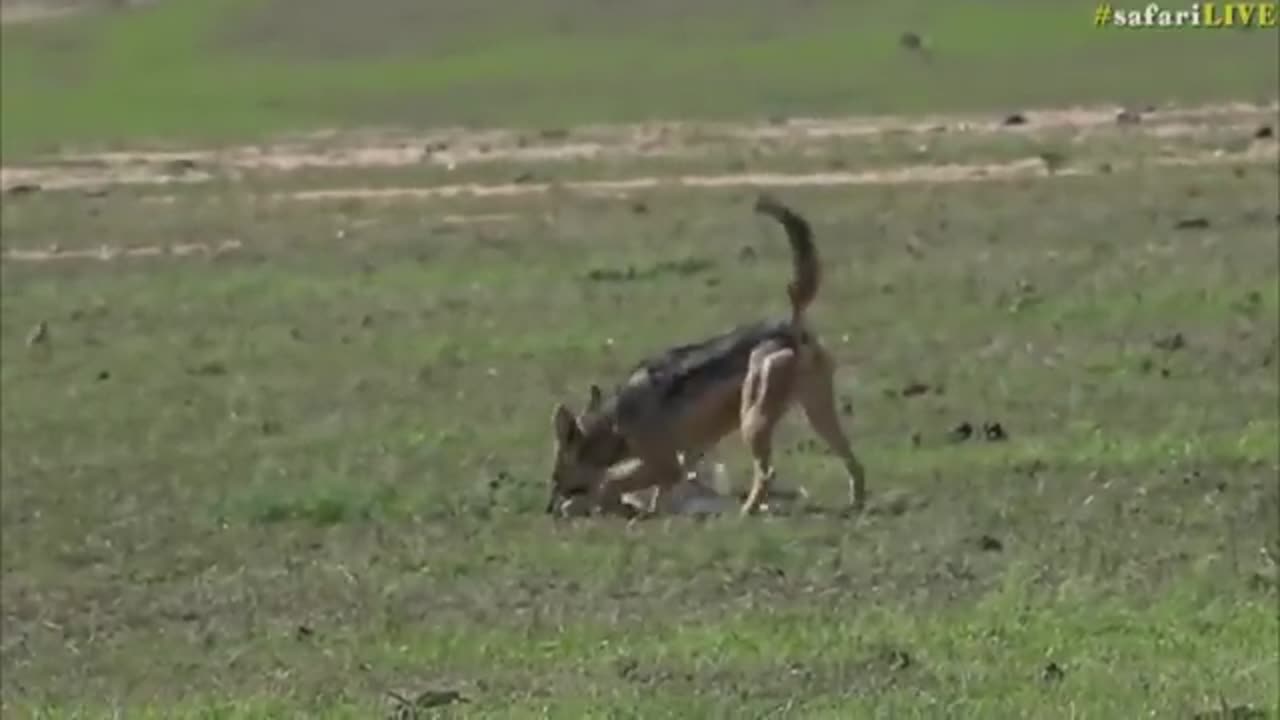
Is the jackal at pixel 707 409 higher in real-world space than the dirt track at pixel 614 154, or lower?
higher

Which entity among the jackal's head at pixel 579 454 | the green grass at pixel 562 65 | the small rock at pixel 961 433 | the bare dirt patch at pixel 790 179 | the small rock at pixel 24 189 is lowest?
the green grass at pixel 562 65

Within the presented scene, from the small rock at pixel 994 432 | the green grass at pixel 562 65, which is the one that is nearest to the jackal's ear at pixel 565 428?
the small rock at pixel 994 432

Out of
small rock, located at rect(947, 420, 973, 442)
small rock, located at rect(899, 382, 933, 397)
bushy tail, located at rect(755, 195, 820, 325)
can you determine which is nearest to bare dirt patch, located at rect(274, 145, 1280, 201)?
small rock, located at rect(899, 382, 933, 397)

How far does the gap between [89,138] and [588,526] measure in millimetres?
30642

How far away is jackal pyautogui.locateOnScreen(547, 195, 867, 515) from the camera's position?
623 inches

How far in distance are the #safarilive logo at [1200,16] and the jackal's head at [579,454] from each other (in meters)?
15.8

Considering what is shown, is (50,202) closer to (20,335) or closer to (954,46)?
(20,335)

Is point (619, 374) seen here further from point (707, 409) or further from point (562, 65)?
point (562, 65)

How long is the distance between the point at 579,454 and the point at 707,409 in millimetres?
685

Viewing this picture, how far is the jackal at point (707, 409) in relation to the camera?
15828 mm

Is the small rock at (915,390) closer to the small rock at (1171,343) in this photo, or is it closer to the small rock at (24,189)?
the small rock at (1171,343)

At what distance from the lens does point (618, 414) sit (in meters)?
16.6

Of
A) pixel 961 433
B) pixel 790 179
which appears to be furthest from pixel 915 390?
pixel 790 179

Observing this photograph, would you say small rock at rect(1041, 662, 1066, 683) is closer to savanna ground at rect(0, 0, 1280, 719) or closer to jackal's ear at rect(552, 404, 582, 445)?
savanna ground at rect(0, 0, 1280, 719)
